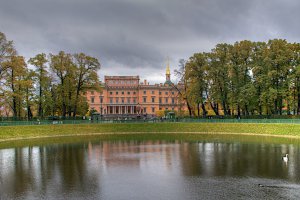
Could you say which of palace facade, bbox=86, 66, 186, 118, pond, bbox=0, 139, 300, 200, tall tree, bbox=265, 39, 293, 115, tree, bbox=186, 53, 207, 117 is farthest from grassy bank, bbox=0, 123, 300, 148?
palace facade, bbox=86, 66, 186, 118

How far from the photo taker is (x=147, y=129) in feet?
210

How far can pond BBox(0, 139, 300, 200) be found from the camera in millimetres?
17844

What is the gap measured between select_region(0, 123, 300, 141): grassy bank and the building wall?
56166mm

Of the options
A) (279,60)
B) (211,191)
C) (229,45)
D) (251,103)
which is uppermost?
(229,45)

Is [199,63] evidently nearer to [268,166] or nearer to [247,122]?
[247,122]

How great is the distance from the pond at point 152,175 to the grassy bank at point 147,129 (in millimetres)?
18990

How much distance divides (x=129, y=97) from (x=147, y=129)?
58378 millimetres

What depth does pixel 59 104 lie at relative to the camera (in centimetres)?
6819

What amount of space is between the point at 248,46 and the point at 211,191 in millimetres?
52654

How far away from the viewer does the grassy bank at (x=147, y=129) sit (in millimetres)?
51709

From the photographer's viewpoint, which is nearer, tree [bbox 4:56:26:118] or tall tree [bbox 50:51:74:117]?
tree [bbox 4:56:26:118]

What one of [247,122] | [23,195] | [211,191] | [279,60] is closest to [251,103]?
[247,122]

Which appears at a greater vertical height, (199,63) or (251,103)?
(199,63)

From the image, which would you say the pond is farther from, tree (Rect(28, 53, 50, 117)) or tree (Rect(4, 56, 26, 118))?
tree (Rect(28, 53, 50, 117))
